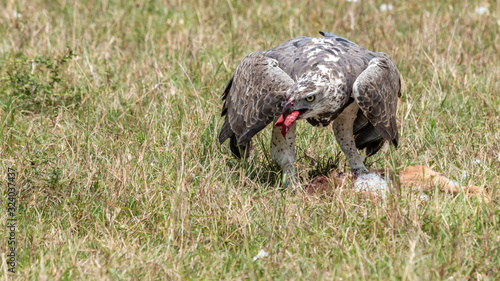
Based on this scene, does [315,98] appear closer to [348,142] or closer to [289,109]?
[289,109]

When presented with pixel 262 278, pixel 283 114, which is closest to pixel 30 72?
pixel 283 114

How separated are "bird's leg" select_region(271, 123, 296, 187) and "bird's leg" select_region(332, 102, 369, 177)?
39cm

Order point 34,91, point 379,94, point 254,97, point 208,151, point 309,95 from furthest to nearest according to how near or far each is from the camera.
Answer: point 34,91 → point 208,151 → point 254,97 → point 379,94 → point 309,95

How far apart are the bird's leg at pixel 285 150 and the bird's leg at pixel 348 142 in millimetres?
394

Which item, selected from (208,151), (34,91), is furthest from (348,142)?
(34,91)

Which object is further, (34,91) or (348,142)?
(34,91)

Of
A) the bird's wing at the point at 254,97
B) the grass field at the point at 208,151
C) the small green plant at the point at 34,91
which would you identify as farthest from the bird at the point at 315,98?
the small green plant at the point at 34,91

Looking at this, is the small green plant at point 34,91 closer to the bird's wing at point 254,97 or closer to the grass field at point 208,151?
the grass field at point 208,151

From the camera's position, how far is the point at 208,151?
5.43 metres

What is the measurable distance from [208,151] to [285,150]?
686 mm

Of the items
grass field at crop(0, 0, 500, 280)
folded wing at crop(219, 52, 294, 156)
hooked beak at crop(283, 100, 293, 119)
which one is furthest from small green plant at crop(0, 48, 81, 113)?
hooked beak at crop(283, 100, 293, 119)

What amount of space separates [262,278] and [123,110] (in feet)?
9.62

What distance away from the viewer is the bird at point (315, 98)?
180 inches

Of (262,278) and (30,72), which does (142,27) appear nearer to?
(30,72)
